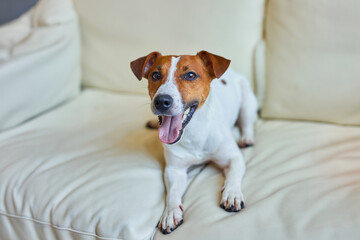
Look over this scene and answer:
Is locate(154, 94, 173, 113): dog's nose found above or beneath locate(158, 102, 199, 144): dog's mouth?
above

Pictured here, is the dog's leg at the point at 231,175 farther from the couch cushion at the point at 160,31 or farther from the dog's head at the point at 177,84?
the couch cushion at the point at 160,31

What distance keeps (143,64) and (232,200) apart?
26.3 inches

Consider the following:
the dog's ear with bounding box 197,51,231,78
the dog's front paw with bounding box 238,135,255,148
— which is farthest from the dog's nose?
the dog's front paw with bounding box 238,135,255,148

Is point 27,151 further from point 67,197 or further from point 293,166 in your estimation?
point 293,166

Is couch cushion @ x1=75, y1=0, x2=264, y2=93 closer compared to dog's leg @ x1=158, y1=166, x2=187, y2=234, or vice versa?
dog's leg @ x1=158, y1=166, x2=187, y2=234

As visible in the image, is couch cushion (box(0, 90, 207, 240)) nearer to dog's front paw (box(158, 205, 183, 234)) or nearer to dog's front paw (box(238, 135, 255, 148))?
dog's front paw (box(158, 205, 183, 234))

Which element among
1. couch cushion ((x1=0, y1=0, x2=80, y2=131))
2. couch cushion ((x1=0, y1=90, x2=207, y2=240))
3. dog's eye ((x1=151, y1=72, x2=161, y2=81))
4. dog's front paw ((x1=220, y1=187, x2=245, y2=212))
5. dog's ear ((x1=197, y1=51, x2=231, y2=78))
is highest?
dog's ear ((x1=197, y1=51, x2=231, y2=78))

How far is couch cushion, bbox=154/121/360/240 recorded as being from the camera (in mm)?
1119

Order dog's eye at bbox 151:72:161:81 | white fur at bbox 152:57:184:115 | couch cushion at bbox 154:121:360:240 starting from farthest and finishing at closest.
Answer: dog's eye at bbox 151:72:161:81
white fur at bbox 152:57:184:115
couch cushion at bbox 154:121:360:240

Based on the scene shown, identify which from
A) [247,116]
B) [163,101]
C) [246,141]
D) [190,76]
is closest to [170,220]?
[163,101]

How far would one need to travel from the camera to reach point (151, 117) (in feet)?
6.72

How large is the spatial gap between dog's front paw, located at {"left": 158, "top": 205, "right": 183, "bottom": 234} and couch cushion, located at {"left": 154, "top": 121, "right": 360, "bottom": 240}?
0.02 m

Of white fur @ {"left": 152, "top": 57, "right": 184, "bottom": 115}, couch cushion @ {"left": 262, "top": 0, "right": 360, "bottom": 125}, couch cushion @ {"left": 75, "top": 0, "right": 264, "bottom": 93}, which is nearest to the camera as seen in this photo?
white fur @ {"left": 152, "top": 57, "right": 184, "bottom": 115}

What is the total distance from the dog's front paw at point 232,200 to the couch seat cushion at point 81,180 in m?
0.27
